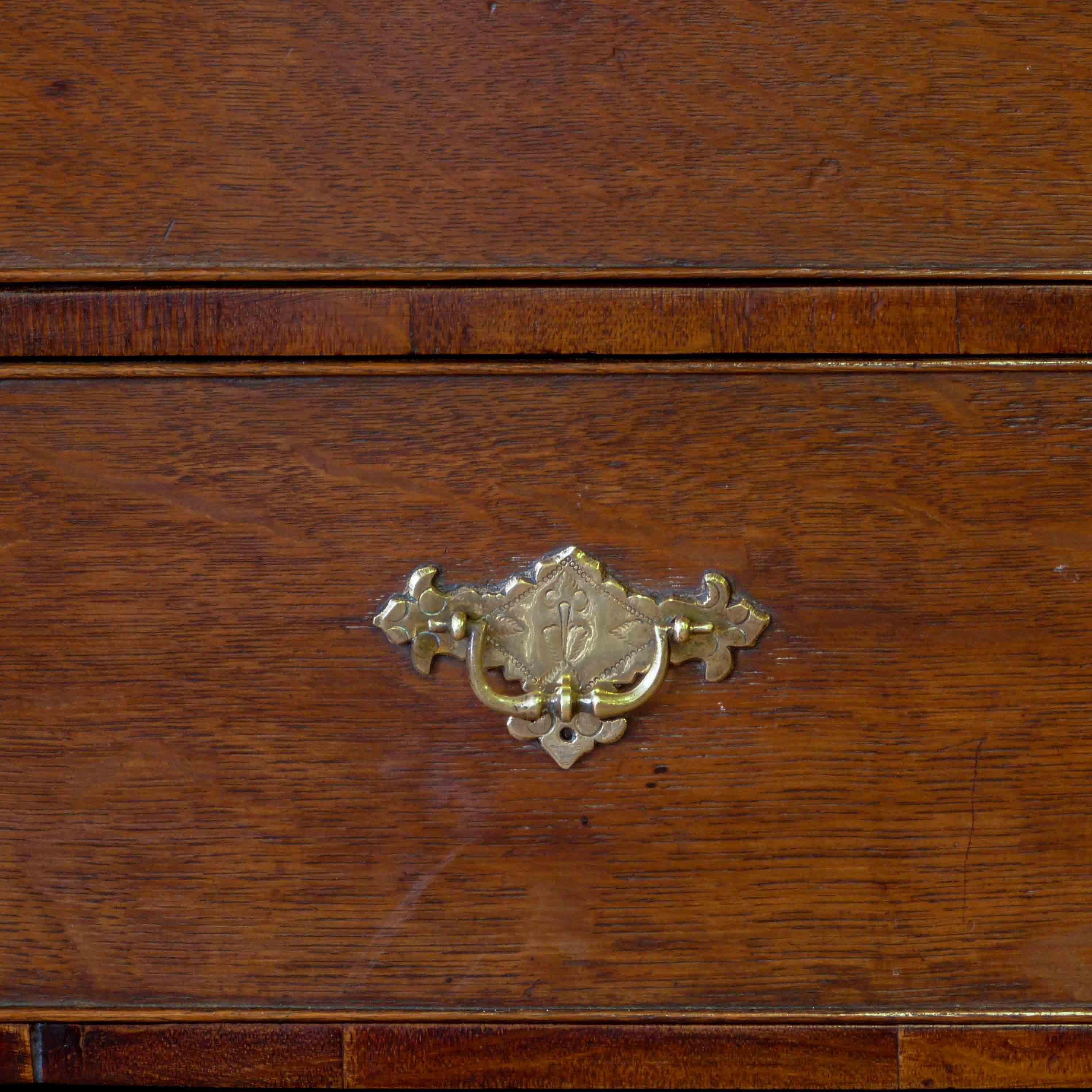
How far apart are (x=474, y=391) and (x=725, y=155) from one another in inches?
5.0

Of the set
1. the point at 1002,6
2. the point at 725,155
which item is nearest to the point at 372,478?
the point at 725,155

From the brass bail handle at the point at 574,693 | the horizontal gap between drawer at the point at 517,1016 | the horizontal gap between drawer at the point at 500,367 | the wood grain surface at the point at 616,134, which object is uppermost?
the wood grain surface at the point at 616,134

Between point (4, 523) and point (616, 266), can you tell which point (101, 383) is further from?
point (616, 266)

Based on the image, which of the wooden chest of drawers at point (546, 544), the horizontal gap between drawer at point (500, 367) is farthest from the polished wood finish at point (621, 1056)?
the horizontal gap between drawer at point (500, 367)

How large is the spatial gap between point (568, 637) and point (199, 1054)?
0.73ft

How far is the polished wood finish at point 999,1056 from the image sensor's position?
43 cm

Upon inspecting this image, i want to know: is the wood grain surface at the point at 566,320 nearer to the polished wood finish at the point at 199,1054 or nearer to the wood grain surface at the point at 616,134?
the wood grain surface at the point at 616,134

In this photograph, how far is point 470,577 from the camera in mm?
425

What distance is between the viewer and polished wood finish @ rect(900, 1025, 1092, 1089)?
0.43 m

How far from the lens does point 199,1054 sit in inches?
17.4

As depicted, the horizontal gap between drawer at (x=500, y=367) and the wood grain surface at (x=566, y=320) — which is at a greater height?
the wood grain surface at (x=566, y=320)

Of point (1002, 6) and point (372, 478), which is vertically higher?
point (1002, 6)

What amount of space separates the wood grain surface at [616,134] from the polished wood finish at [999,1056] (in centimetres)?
29

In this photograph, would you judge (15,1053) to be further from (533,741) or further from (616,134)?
(616,134)
